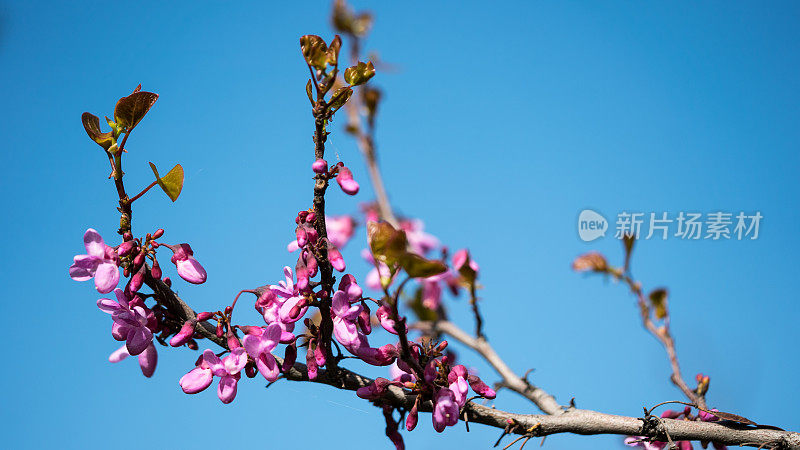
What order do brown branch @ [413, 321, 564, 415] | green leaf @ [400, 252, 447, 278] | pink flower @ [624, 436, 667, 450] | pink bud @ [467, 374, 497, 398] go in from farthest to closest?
brown branch @ [413, 321, 564, 415], pink flower @ [624, 436, 667, 450], pink bud @ [467, 374, 497, 398], green leaf @ [400, 252, 447, 278]

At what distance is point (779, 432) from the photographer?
125 cm

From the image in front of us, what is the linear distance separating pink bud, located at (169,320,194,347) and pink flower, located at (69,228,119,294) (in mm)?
144

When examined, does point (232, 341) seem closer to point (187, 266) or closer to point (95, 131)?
point (187, 266)

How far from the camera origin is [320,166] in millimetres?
989

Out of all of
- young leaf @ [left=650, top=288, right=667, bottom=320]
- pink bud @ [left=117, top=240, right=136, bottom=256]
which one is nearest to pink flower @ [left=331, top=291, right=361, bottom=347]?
pink bud @ [left=117, top=240, right=136, bottom=256]

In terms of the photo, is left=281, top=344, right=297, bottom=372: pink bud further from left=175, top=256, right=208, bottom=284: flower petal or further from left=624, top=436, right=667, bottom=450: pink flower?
left=624, top=436, right=667, bottom=450: pink flower

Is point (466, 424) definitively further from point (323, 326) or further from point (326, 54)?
point (326, 54)

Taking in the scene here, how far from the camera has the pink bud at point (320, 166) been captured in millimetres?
990

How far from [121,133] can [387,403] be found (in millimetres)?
727

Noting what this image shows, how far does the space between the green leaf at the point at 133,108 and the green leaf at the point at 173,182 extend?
109mm

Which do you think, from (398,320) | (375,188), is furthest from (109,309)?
(375,188)

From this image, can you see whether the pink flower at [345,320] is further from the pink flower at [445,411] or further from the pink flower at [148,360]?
the pink flower at [148,360]

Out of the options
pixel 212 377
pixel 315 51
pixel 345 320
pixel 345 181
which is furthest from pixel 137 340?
pixel 315 51

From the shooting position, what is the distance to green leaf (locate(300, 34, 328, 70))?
3.32 feet
